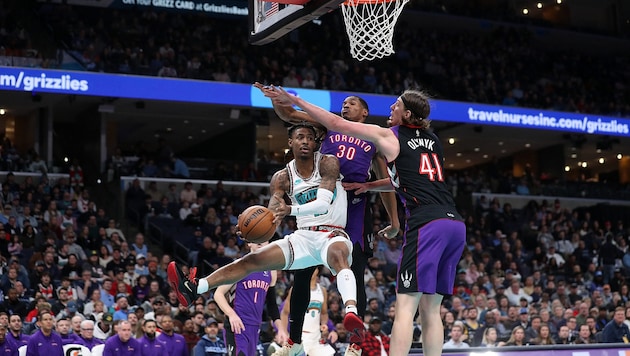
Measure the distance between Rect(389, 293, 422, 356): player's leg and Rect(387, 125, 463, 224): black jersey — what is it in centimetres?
64

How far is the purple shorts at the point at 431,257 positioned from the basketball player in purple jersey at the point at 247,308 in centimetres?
357

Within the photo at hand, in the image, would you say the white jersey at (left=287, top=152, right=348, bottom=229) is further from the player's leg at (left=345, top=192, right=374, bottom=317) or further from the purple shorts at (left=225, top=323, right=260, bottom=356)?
the purple shorts at (left=225, top=323, right=260, bottom=356)

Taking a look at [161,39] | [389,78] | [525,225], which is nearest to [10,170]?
[161,39]

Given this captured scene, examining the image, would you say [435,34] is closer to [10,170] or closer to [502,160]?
[502,160]

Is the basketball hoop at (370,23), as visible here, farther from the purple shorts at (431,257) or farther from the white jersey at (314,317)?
the white jersey at (314,317)

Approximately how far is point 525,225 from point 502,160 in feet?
31.9

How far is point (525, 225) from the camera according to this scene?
2703cm

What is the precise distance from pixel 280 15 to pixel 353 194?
6.22 ft

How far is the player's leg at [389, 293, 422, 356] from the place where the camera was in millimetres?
6934

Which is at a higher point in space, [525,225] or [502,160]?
[502,160]

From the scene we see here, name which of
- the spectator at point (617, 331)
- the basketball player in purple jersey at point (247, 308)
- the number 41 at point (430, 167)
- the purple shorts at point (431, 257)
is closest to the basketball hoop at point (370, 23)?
the basketball player in purple jersey at point (247, 308)

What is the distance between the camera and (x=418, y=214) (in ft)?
23.7

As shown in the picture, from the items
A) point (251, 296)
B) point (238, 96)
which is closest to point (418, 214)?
point (251, 296)

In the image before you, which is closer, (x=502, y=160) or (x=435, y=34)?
(x=435, y=34)
